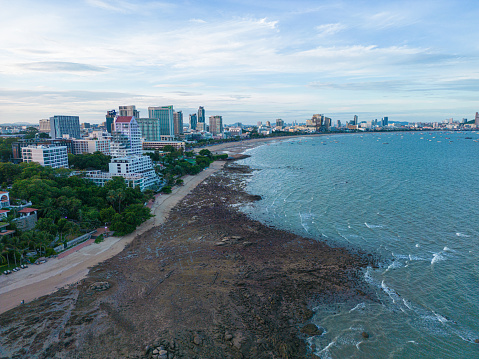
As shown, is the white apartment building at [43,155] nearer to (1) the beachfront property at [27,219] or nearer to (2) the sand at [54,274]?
(1) the beachfront property at [27,219]

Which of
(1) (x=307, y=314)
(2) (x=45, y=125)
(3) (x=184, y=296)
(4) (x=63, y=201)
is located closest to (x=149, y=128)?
(2) (x=45, y=125)

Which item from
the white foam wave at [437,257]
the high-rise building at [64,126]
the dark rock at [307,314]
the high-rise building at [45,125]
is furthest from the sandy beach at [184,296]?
the high-rise building at [45,125]

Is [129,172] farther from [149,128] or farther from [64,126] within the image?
[149,128]

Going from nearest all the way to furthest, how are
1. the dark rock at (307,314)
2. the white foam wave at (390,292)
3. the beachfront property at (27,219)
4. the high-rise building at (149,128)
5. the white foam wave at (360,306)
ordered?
the dark rock at (307,314) → the white foam wave at (360,306) → the white foam wave at (390,292) → the beachfront property at (27,219) → the high-rise building at (149,128)

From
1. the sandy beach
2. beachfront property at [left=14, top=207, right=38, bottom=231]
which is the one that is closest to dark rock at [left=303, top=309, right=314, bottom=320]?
the sandy beach

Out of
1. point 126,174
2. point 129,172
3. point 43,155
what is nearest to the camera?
point 126,174

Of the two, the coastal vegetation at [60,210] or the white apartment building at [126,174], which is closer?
the coastal vegetation at [60,210]
